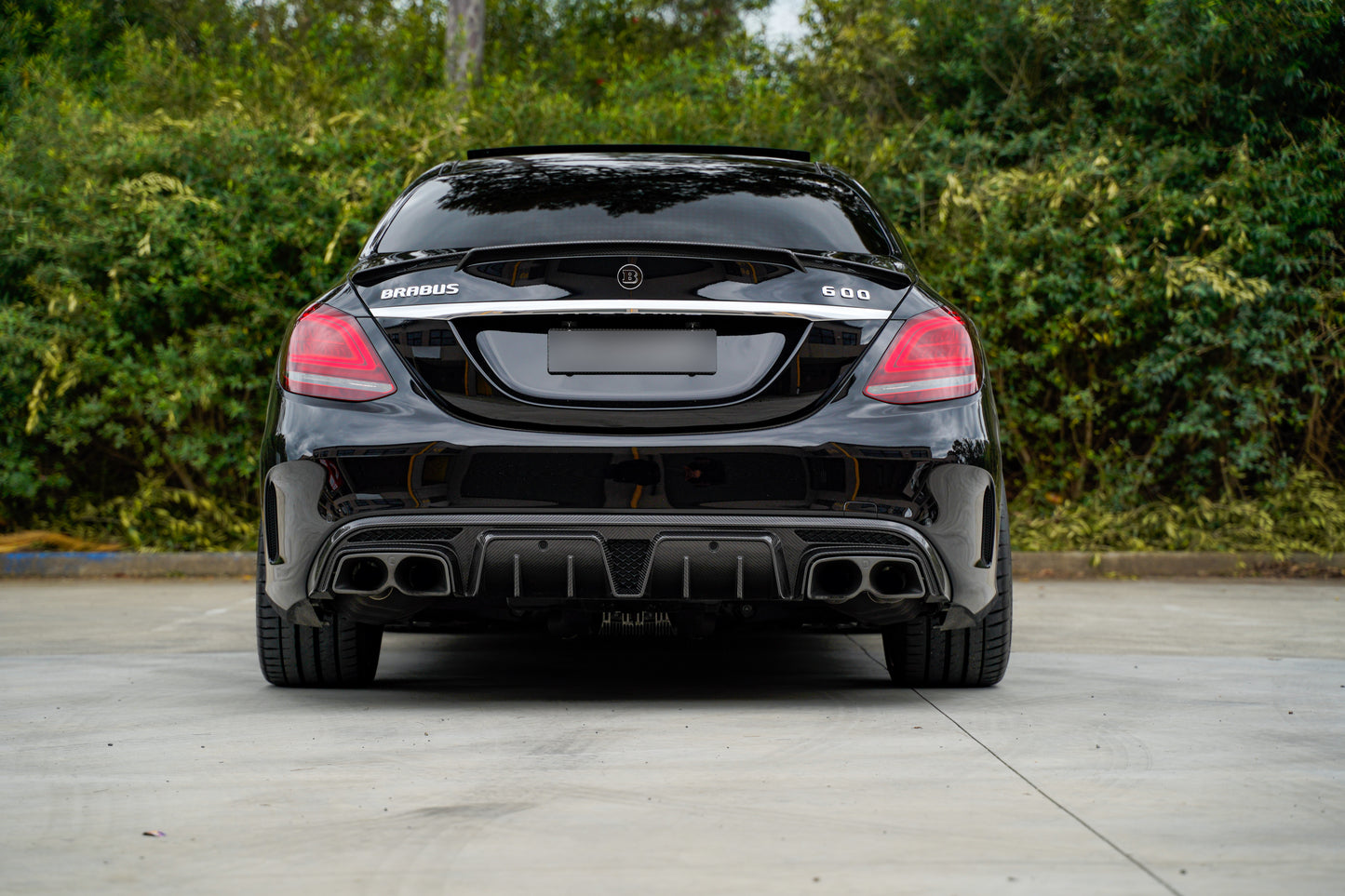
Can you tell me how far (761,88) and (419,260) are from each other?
6.90 metres

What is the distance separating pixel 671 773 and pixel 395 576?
0.93 metres

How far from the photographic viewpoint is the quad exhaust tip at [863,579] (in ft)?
12.5

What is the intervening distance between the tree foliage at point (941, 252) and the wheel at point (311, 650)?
14.9ft

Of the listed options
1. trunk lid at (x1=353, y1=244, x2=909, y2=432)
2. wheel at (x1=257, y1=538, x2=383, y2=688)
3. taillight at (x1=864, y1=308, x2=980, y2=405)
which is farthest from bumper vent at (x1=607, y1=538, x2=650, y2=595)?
wheel at (x1=257, y1=538, x2=383, y2=688)

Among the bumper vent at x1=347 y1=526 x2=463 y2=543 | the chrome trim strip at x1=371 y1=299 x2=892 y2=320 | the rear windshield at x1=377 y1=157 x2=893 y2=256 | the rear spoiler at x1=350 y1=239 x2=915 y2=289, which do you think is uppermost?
the rear windshield at x1=377 y1=157 x2=893 y2=256

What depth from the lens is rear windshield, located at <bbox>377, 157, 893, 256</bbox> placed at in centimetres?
430

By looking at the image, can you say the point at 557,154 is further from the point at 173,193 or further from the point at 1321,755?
the point at 173,193

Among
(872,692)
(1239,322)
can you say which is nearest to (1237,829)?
(872,692)

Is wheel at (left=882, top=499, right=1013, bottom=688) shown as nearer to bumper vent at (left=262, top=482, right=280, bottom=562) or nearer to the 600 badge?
the 600 badge

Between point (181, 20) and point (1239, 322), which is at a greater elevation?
point (181, 20)

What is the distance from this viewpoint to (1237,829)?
291cm

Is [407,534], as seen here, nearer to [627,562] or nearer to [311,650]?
[627,562]

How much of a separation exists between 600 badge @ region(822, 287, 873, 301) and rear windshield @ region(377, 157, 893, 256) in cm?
36

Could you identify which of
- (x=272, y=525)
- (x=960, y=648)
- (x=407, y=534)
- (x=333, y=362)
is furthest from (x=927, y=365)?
(x=272, y=525)
